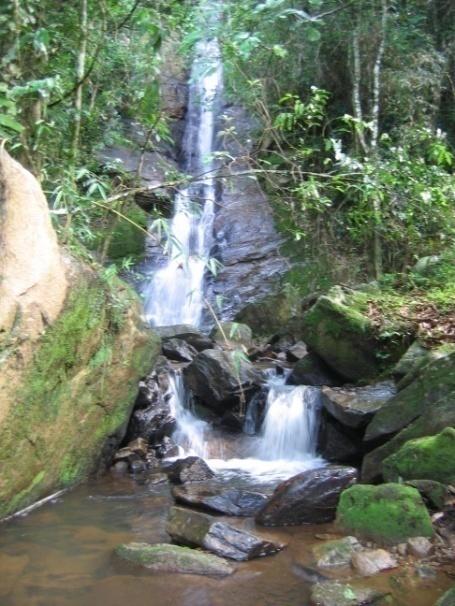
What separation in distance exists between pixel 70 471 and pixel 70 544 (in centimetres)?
143

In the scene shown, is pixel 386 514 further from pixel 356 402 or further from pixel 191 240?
pixel 191 240

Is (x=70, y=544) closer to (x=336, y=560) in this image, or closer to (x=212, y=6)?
(x=336, y=560)

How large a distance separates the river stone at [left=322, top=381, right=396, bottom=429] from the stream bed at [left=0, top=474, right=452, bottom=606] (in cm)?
194

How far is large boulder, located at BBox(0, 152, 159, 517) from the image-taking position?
539cm

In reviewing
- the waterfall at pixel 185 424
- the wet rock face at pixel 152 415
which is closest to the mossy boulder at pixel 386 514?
the waterfall at pixel 185 424

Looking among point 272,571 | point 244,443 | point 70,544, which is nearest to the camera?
point 272,571

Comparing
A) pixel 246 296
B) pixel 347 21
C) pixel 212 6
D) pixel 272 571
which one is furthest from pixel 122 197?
pixel 347 21

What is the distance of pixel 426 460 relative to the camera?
5.45m

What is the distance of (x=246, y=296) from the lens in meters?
12.8

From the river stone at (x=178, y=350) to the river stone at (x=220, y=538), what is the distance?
4689 millimetres

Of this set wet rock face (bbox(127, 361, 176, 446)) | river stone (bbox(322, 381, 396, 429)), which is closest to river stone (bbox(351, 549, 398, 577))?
river stone (bbox(322, 381, 396, 429))

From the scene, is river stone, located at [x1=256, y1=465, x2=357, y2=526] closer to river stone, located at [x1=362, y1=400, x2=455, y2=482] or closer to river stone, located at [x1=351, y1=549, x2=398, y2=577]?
river stone, located at [x1=362, y1=400, x2=455, y2=482]

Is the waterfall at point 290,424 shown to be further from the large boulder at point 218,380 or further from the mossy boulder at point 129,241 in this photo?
the mossy boulder at point 129,241

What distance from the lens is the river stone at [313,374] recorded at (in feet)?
29.3
